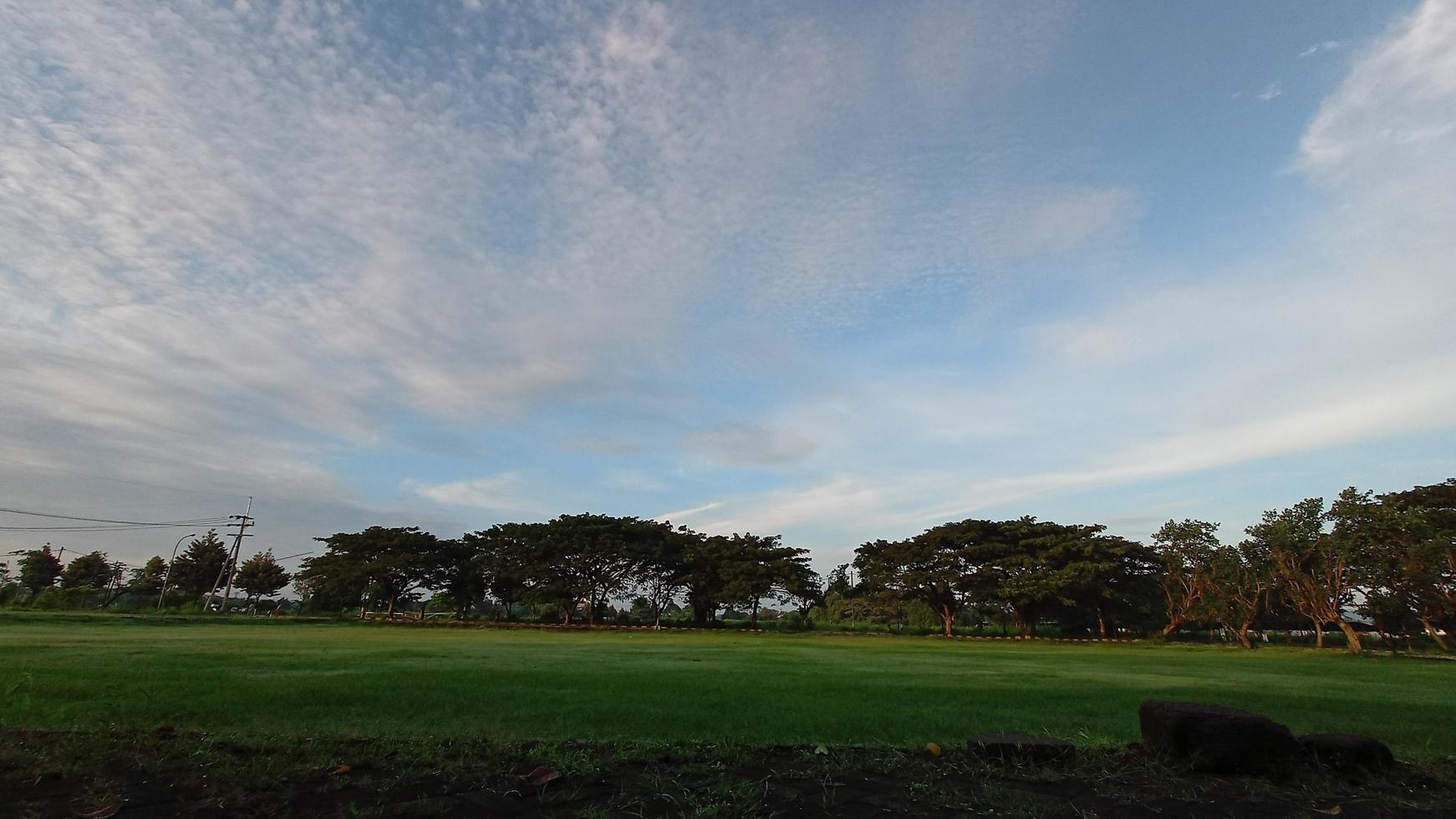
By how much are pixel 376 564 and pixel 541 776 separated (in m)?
52.3

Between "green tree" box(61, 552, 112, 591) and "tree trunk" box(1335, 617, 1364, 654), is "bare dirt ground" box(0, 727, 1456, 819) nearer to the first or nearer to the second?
"tree trunk" box(1335, 617, 1364, 654)

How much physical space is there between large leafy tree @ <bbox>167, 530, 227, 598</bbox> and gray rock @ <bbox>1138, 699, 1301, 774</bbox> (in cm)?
7226

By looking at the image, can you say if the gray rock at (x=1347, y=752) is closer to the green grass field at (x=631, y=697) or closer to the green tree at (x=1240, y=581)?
the green grass field at (x=631, y=697)

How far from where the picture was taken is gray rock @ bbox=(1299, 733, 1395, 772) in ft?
14.4

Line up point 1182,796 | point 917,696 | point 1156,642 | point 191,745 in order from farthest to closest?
1. point 1156,642
2. point 917,696
3. point 191,745
4. point 1182,796

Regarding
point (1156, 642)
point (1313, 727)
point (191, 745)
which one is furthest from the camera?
point (1156, 642)

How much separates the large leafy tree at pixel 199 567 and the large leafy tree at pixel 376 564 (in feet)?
46.2

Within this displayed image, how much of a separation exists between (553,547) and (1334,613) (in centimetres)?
4195

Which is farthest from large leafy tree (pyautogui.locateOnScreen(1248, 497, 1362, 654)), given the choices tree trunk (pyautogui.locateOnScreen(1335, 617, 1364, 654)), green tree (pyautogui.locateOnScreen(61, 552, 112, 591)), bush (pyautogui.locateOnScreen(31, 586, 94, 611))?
green tree (pyautogui.locateOnScreen(61, 552, 112, 591))

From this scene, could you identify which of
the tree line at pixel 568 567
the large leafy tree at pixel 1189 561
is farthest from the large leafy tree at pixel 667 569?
the large leafy tree at pixel 1189 561

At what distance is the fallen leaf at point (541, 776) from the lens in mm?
3795

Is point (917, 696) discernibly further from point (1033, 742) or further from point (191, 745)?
point (191, 745)

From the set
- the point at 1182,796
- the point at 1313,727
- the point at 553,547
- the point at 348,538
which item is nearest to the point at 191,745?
the point at 1182,796

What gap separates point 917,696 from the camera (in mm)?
8930
